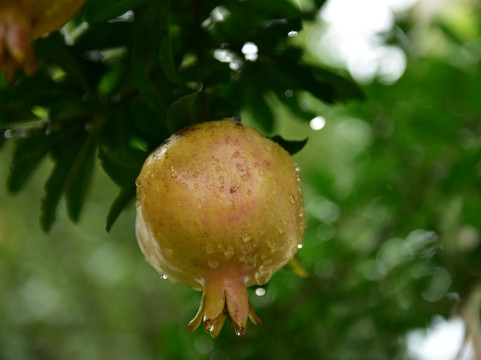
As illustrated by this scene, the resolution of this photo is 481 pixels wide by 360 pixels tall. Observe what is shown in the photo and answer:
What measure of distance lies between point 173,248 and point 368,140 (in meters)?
1.22

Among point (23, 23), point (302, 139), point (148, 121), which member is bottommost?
point (302, 139)

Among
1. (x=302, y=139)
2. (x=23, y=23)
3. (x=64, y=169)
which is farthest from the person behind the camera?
(x=302, y=139)

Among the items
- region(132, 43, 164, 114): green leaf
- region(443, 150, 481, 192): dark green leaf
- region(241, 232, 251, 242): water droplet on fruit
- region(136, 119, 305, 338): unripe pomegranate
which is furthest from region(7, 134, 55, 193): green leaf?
region(443, 150, 481, 192): dark green leaf

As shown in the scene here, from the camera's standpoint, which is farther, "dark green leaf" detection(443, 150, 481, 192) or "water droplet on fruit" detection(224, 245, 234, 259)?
"dark green leaf" detection(443, 150, 481, 192)

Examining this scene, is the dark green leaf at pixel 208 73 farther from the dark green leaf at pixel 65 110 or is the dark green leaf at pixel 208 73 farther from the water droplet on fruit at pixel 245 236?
the water droplet on fruit at pixel 245 236

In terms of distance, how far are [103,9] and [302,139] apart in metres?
0.50

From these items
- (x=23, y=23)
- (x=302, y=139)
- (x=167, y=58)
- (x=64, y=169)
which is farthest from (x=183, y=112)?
(x=302, y=139)

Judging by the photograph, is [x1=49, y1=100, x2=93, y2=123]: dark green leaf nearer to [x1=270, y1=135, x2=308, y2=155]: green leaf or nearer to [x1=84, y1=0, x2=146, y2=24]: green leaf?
[x1=84, y1=0, x2=146, y2=24]: green leaf

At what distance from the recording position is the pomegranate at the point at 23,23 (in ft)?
1.78

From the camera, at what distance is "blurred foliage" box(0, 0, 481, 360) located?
86 cm

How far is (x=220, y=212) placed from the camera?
588 millimetres

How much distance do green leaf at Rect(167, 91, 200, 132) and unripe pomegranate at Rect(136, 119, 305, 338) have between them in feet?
0.12

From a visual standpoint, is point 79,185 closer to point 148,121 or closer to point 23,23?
point 148,121

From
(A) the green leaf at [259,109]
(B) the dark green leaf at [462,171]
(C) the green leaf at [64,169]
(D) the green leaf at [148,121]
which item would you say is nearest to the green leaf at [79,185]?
(C) the green leaf at [64,169]
